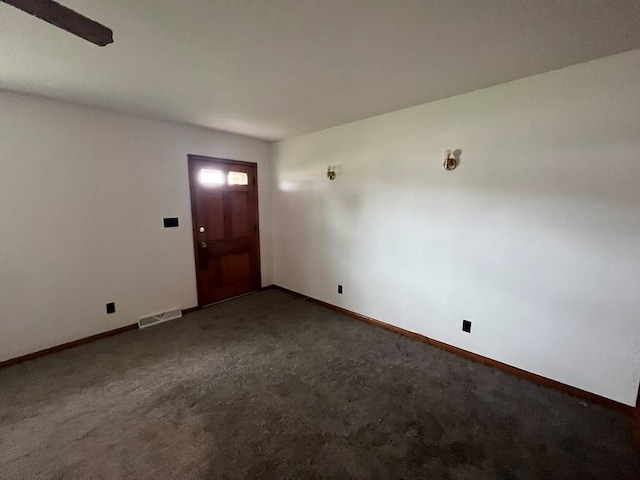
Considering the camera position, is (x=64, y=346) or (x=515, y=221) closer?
(x=515, y=221)

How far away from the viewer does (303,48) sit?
5.66 feet

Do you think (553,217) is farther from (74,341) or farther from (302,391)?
(74,341)

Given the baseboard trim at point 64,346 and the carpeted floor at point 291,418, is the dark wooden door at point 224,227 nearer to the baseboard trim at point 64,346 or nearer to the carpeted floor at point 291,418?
the baseboard trim at point 64,346

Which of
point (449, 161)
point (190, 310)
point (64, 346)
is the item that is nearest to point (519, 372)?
point (449, 161)

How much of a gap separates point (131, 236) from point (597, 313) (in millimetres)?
4378

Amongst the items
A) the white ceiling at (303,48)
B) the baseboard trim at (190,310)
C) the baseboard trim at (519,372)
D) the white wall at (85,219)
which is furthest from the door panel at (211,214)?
the baseboard trim at (519,372)

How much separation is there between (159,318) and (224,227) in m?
1.43

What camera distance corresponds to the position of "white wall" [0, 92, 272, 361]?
8.13 feet

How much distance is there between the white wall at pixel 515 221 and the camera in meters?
1.90

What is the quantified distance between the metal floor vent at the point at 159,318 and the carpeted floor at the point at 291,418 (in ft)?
1.27

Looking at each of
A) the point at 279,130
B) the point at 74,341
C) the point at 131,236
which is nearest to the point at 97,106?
the point at 131,236

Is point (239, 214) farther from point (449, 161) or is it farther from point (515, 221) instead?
point (515, 221)

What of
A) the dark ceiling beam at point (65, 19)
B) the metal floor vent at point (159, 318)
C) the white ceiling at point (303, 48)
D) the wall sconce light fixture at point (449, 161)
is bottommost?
the metal floor vent at point (159, 318)

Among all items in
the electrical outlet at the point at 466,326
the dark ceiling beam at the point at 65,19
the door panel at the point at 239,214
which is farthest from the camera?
the door panel at the point at 239,214
